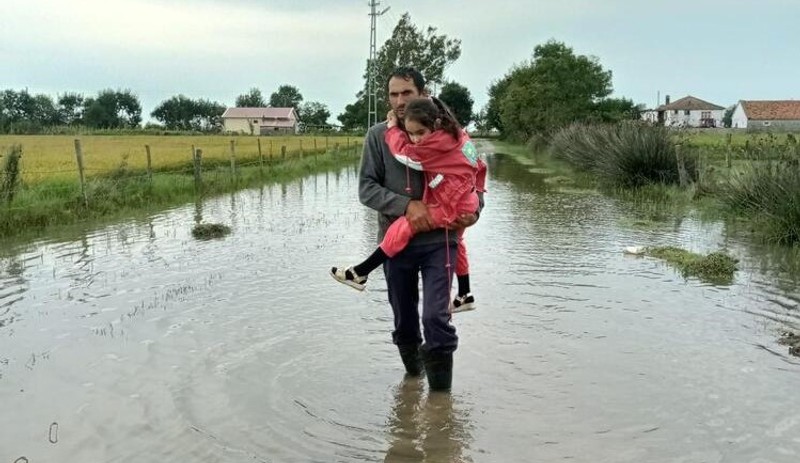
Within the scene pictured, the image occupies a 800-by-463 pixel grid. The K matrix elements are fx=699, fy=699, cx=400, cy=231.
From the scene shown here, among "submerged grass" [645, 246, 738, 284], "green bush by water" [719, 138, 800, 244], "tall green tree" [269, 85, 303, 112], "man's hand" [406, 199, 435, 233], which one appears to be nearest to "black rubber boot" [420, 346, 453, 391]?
"man's hand" [406, 199, 435, 233]

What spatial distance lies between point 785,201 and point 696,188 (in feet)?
19.3

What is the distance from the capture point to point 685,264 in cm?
829

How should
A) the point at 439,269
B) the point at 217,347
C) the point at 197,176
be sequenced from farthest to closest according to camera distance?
the point at 197,176 < the point at 217,347 < the point at 439,269

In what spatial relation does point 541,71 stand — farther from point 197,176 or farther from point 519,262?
point 519,262

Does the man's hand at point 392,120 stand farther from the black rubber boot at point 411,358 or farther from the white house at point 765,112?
the white house at point 765,112

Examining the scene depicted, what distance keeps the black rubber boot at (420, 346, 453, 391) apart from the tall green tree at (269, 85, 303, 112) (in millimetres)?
122674

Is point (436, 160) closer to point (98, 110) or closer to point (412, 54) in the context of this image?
point (412, 54)

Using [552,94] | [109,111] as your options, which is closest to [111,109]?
[109,111]

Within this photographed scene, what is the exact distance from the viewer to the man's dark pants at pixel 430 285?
3.83 metres

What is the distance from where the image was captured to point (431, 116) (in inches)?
140

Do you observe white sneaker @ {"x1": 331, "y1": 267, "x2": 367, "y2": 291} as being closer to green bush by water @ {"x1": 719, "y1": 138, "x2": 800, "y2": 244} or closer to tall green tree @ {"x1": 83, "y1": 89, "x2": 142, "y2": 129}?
green bush by water @ {"x1": 719, "y1": 138, "x2": 800, "y2": 244}

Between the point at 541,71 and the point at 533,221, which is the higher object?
the point at 541,71

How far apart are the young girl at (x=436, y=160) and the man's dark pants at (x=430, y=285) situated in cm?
13

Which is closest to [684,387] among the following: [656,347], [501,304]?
[656,347]
